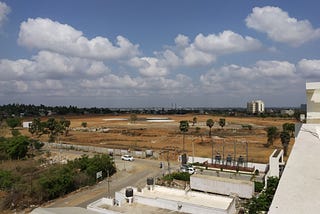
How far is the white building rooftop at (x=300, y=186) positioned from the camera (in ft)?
7.60

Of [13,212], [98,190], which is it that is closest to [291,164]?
[13,212]

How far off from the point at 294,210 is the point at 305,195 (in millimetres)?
344

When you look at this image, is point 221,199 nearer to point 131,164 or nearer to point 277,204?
point 277,204

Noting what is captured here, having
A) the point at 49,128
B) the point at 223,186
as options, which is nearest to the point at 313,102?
the point at 223,186

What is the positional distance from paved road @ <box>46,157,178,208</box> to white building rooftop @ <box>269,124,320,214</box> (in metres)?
18.4

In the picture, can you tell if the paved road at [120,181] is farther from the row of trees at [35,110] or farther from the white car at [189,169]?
the row of trees at [35,110]

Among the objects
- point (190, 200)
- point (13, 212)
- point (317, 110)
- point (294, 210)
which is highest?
point (317, 110)

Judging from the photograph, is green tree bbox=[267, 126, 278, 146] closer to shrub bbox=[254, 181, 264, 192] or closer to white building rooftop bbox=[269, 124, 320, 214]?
shrub bbox=[254, 181, 264, 192]

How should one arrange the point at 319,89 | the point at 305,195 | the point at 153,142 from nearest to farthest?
the point at 305,195 < the point at 319,89 < the point at 153,142

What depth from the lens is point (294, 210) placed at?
2.27 metres

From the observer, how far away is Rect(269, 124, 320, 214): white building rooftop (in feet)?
7.60

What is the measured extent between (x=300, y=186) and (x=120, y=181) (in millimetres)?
24147

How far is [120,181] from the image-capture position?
1011 inches

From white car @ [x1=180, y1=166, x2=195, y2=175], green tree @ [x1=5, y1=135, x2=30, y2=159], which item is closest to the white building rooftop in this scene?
white car @ [x1=180, y1=166, x2=195, y2=175]
